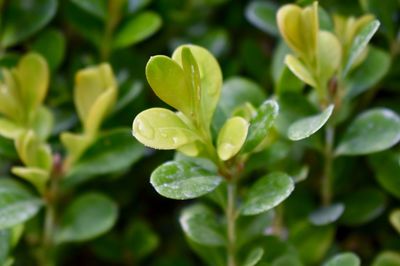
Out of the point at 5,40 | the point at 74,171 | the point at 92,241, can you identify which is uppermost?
the point at 5,40

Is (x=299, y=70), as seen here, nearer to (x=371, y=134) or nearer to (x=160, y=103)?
(x=371, y=134)

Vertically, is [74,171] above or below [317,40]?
below

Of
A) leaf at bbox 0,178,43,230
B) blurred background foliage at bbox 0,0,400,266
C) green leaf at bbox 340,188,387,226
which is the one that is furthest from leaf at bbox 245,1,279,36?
leaf at bbox 0,178,43,230

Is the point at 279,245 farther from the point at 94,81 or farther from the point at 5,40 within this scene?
the point at 5,40

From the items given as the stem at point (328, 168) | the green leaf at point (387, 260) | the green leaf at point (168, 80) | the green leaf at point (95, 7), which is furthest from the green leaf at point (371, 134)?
the green leaf at point (95, 7)

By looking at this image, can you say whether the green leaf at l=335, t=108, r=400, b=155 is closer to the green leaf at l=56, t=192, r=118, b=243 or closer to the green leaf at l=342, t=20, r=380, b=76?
the green leaf at l=342, t=20, r=380, b=76

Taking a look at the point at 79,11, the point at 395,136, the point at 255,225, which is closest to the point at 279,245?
the point at 255,225

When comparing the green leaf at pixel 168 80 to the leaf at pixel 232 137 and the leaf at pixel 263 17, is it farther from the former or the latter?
the leaf at pixel 263 17
